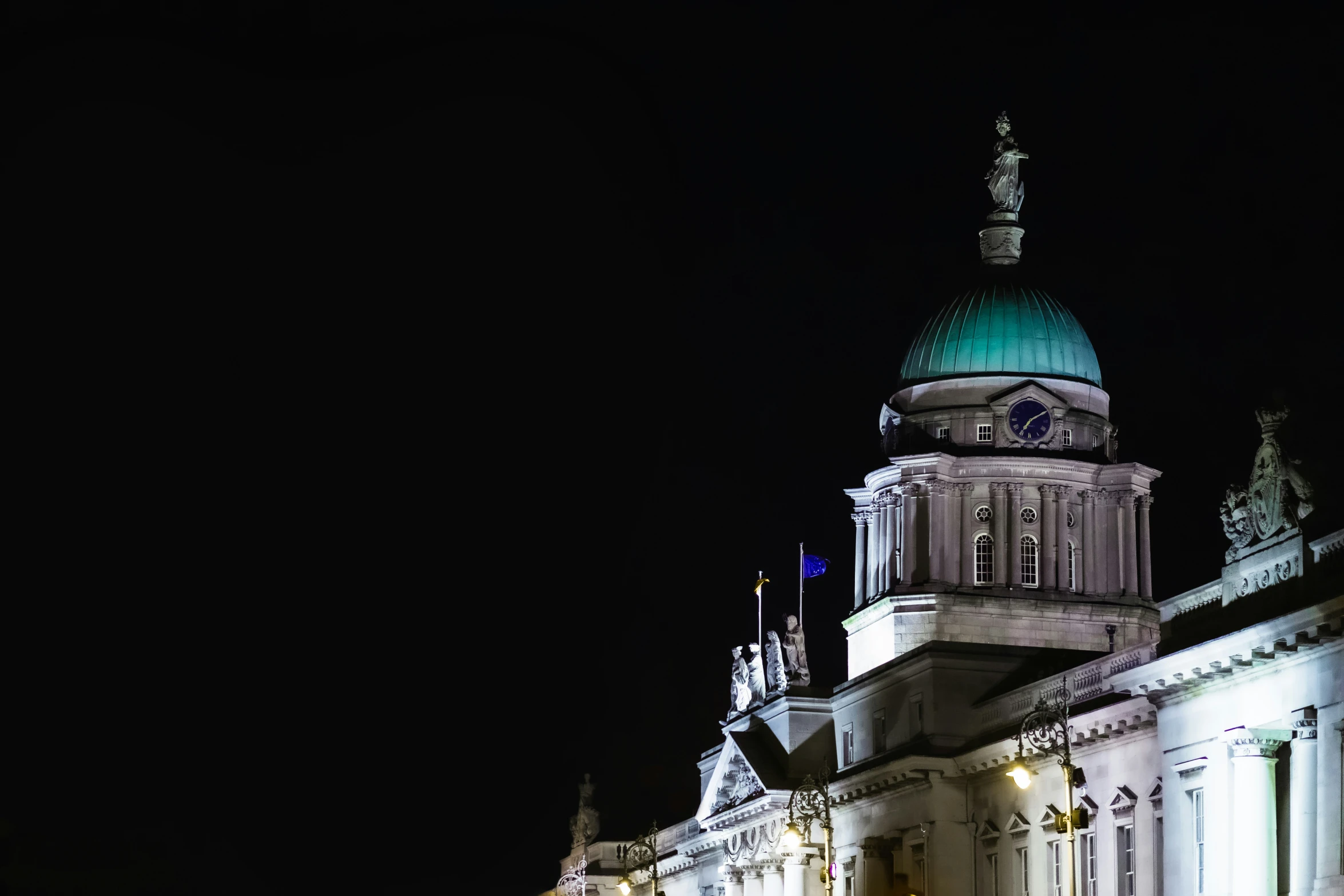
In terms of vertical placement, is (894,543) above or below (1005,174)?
below

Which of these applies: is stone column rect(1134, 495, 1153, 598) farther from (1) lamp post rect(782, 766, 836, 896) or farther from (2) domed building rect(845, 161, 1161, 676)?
(1) lamp post rect(782, 766, 836, 896)

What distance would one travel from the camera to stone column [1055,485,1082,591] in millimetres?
90500

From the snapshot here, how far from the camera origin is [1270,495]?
51.6 meters

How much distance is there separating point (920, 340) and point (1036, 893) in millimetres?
33297

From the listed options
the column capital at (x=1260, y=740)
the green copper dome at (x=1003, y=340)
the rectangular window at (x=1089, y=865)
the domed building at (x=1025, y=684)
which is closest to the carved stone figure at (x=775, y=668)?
the domed building at (x=1025, y=684)

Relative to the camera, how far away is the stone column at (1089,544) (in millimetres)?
90688

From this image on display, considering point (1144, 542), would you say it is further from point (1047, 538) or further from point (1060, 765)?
point (1060, 765)

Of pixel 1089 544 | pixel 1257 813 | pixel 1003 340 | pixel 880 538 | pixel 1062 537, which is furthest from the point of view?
pixel 880 538

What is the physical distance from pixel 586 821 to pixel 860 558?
3420 centimetres

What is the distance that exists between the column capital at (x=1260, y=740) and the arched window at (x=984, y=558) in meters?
39.2

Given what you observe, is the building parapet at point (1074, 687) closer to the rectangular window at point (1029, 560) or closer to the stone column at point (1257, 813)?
the stone column at point (1257, 813)

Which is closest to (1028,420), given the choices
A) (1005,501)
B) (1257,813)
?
(1005,501)

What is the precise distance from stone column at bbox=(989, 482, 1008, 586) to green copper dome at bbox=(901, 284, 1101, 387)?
4936mm

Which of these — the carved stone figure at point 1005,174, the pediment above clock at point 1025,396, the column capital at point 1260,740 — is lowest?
the column capital at point 1260,740
